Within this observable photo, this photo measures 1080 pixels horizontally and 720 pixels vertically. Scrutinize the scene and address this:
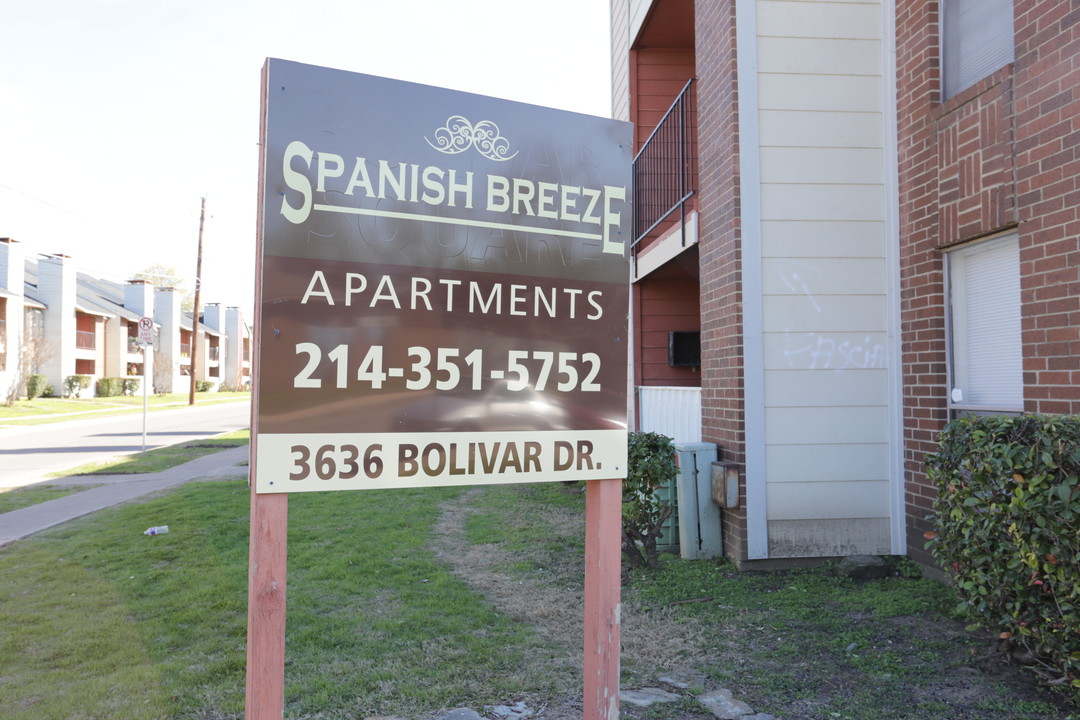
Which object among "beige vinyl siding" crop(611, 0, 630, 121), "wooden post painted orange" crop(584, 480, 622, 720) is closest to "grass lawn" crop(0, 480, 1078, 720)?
"wooden post painted orange" crop(584, 480, 622, 720)

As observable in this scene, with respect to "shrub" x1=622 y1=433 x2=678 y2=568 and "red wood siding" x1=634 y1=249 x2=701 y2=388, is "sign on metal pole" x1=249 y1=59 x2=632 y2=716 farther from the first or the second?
"red wood siding" x1=634 y1=249 x2=701 y2=388

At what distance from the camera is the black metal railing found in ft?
26.7

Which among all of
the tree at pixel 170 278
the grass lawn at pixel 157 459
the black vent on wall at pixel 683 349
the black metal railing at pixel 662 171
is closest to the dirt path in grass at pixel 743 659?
the black vent on wall at pixel 683 349

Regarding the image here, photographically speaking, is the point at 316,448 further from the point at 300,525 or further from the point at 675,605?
the point at 300,525

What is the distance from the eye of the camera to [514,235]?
9.18 ft

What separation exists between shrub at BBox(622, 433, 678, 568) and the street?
373 inches

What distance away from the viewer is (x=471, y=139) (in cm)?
272

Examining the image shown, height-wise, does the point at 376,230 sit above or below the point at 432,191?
below

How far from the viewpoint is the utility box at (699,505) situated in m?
5.88

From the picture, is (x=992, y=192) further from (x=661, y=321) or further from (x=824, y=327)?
(x=661, y=321)

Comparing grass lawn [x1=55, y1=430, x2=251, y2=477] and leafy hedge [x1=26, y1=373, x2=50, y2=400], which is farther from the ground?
leafy hedge [x1=26, y1=373, x2=50, y2=400]

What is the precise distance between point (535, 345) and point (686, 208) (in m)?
5.00

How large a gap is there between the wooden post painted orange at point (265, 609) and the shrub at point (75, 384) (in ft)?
150

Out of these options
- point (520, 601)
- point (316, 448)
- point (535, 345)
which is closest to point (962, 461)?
point (535, 345)
